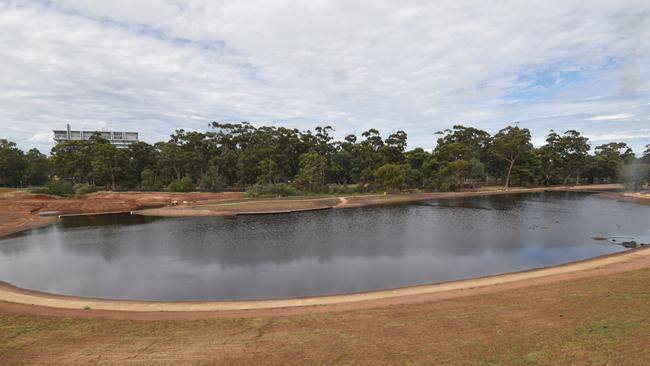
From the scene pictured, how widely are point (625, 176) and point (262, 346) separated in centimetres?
11029

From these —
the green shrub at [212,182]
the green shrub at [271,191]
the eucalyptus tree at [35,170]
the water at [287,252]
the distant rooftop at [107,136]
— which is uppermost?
the distant rooftop at [107,136]

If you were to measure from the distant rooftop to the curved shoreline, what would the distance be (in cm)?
17725

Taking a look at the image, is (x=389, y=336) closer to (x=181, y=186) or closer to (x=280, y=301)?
(x=280, y=301)

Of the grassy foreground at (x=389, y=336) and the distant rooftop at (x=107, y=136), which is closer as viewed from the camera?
the grassy foreground at (x=389, y=336)

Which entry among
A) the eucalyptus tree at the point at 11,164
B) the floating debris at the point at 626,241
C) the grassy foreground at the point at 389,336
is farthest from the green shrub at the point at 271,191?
the eucalyptus tree at the point at 11,164

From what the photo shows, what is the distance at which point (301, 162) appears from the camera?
268 ft

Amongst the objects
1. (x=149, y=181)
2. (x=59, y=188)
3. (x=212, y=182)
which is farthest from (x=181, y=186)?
(x=59, y=188)

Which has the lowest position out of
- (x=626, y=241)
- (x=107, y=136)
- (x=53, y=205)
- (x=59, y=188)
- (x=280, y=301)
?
(x=280, y=301)

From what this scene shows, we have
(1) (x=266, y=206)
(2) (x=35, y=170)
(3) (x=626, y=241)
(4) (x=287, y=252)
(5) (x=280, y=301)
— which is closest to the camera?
(5) (x=280, y=301)

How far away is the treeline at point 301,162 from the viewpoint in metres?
83.1

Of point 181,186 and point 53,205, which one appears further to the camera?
point 181,186

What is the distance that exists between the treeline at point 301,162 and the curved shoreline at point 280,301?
57.8m

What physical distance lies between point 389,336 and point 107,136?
215 m

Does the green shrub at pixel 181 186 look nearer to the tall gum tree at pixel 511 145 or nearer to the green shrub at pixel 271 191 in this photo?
the green shrub at pixel 271 191
